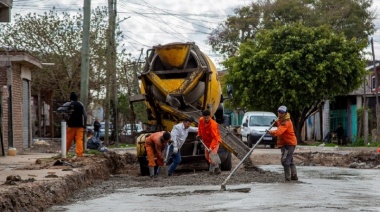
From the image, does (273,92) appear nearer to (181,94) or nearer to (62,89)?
(62,89)

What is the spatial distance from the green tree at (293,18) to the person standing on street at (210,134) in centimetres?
4138

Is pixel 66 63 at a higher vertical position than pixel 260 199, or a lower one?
higher

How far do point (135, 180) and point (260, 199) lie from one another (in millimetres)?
6458

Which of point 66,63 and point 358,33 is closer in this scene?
point 66,63

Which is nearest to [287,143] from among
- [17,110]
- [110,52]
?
[17,110]

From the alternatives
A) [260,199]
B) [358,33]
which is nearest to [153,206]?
[260,199]

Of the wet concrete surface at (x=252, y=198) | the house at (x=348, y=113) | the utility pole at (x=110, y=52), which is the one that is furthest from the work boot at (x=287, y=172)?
the house at (x=348, y=113)

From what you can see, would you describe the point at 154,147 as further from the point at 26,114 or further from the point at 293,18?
the point at 293,18

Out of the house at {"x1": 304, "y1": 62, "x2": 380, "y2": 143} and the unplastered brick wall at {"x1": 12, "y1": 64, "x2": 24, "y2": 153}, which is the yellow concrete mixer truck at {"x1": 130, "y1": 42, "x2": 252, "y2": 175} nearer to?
the unplastered brick wall at {"x1": 12, "y1": 64, "x2": 24, "y2": 153}

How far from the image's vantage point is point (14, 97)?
98.0 feet

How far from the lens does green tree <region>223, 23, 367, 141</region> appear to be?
47.4 meters

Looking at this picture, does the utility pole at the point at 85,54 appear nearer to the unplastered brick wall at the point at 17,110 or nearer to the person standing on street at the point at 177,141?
the unplastered brick wall at the point at 17,110

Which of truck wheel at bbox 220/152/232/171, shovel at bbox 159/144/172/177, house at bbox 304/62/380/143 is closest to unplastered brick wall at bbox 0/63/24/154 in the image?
truck wheel at bbox 220/152/232/171

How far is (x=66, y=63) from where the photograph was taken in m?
42.3
